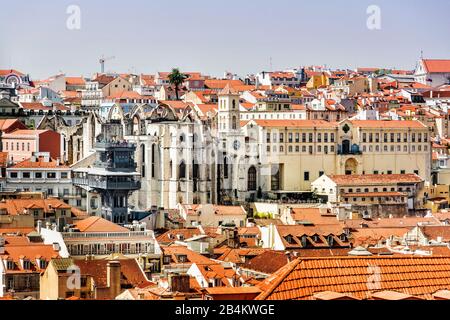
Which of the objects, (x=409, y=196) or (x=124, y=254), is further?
(x=409, y=196)

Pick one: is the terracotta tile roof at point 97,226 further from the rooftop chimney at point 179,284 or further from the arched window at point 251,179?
the arched window at point 251,179

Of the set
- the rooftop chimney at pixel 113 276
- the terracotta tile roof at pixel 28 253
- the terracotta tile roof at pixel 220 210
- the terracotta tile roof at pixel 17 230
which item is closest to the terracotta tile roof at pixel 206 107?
the terracotta tile roof at pixel 220 210

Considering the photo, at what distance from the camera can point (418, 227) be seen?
57.3ft

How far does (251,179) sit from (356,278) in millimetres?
19325

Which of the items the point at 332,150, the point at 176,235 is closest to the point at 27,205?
the point at 176,235

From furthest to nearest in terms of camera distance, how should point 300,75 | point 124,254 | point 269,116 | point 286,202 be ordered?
1. point 300,75
2. point 269,116
3. point 286,202
4. point 124,254

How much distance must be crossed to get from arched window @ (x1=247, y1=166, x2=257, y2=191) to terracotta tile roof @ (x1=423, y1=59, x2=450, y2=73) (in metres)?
9.17

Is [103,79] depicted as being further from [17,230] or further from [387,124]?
[17,230]

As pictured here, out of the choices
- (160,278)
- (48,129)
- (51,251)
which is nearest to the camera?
(160,278)

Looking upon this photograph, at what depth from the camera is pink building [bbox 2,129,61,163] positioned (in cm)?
2306

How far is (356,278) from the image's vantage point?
564 cm
